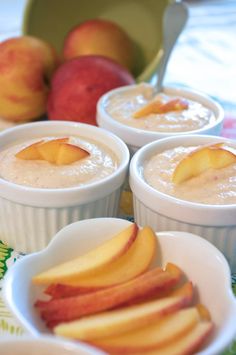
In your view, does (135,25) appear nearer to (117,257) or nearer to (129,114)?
(129,114)

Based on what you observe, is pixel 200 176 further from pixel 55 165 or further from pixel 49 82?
pixel 49 82

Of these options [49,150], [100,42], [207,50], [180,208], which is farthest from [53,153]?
[207,50]

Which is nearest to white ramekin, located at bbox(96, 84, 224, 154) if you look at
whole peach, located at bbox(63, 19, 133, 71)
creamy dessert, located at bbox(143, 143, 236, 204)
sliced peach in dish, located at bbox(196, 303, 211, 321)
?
creamy dessert, located at bbox(143, 143, 236, 204)

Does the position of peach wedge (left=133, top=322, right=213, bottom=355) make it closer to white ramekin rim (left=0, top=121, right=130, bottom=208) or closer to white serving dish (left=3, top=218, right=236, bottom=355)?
white serving dish (left=3, top=218, right=236, bottom=355)

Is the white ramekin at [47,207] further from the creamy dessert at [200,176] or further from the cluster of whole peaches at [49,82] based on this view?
the cluster of whole peaches at [49,82]

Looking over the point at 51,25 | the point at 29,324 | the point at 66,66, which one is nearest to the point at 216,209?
the point at 29,324
